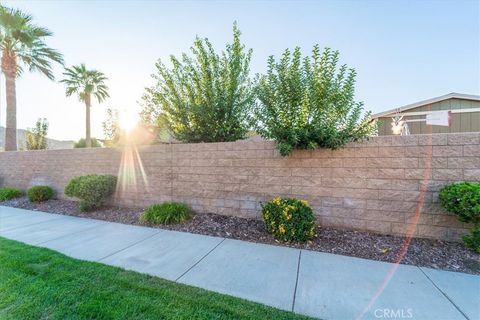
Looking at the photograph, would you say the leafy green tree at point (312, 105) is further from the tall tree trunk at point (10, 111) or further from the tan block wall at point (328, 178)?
the tall tree trunk at point (10, 111)

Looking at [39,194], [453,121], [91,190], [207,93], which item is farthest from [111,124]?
[453,121]

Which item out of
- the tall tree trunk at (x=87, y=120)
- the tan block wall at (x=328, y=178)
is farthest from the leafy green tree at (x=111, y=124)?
the tan block wall at (x=328, y=178)

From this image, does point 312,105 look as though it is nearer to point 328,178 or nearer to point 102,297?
point 328,178

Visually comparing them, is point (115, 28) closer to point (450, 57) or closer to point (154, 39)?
point (154, 39)

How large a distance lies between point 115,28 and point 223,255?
729 cm

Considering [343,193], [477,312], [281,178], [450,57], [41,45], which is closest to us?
[477,312]

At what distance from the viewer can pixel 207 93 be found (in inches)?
257

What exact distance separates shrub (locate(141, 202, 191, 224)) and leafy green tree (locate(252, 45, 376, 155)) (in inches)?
110

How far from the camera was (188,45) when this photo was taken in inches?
267

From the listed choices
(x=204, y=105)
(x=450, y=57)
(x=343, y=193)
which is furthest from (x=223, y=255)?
(x=450, y=57)

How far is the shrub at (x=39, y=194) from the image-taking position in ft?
25.7

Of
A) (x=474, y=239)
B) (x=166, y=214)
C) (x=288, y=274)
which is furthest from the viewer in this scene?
(x=166, y=214)

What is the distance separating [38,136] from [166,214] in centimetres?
1305

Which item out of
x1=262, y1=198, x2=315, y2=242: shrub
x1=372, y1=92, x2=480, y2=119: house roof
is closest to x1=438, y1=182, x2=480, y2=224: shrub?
x1=262, y1=198, x2=315, y2=242: shrub
